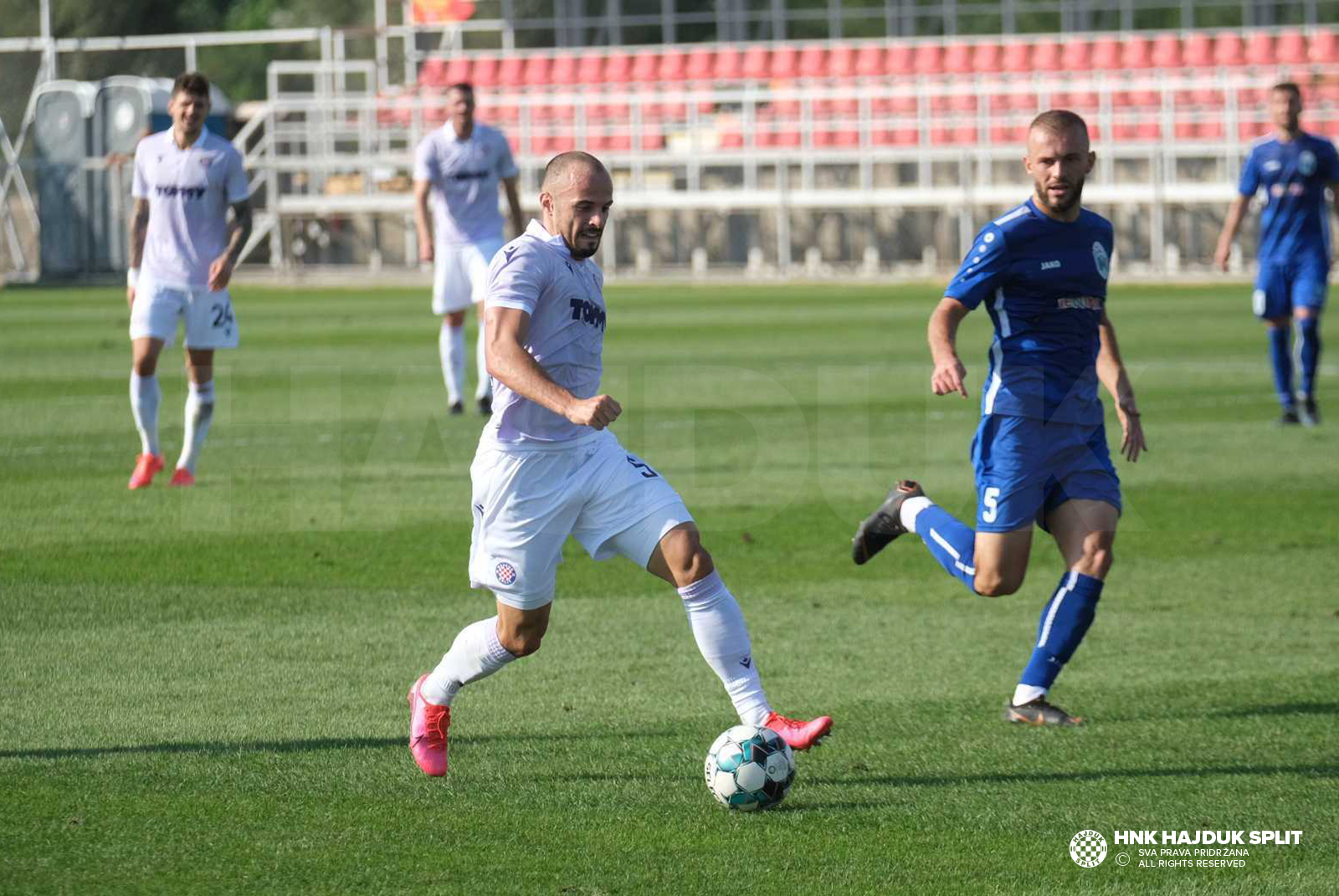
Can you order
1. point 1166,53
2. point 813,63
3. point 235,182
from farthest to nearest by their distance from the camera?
point 813,63
point 1166,53
point 235,182

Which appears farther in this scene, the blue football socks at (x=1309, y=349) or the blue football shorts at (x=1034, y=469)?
the blue football socks at (x=1309, y=349)

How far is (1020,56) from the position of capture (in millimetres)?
36375

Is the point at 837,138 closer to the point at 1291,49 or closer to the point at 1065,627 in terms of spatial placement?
the point at 1291,49

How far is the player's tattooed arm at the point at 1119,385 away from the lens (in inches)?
258

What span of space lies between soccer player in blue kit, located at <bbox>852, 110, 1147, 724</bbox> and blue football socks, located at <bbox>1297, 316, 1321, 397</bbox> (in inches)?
317

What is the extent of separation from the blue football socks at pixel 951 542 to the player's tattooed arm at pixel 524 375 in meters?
1.92

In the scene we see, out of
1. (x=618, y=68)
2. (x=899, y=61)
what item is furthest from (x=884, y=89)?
(x=618, y=68)

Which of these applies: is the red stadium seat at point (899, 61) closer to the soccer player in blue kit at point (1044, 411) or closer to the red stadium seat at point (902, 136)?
the red stadium seat at point (902, 136)

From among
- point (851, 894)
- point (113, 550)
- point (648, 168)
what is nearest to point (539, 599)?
point (851, 894)

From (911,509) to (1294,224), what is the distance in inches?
309

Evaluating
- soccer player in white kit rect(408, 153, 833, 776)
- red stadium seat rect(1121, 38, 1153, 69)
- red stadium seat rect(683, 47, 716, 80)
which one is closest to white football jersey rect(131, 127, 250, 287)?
soccer player in white kit rect(408, 153, 833, 776)

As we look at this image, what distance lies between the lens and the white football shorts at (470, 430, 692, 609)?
18.0 feet

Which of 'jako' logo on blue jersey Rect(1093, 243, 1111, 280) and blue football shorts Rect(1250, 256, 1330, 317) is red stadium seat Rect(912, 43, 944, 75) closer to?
blue football shorts Rect(1250, 256, 1330, 317)

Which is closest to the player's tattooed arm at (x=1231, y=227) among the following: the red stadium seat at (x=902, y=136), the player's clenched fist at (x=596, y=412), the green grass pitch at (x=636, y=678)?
the green grass pitch at (x=636, y=678)
